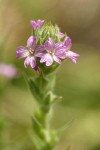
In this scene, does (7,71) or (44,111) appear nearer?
(44,111)

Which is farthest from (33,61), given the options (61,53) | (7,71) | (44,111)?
(7,71)

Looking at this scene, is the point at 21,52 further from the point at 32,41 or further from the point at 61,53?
the point at 61,53

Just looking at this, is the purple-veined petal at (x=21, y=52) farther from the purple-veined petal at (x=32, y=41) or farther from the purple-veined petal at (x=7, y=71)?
the purple-veined petal at (x=7, y=71)

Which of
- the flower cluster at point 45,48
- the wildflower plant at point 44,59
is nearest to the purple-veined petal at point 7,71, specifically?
the wildflower plant at point 44,59

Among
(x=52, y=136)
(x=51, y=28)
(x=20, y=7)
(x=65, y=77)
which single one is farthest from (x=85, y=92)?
(x=51, y=28)

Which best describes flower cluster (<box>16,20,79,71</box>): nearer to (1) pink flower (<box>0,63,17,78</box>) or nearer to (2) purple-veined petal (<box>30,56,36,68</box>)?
(2) purple-veined petal (<box>30,56,36,68</box>)

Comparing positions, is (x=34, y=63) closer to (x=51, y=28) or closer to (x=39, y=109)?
(x=51, y=28)

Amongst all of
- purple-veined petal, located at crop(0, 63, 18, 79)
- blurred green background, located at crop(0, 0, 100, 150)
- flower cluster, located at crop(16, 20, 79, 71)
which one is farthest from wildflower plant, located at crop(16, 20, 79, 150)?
purple-veined petal, located at crop(0, 63, 18, 79)
